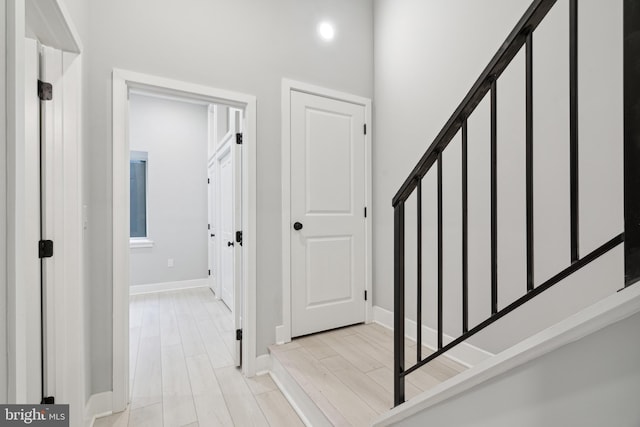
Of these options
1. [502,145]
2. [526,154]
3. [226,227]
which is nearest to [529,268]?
[526,154]

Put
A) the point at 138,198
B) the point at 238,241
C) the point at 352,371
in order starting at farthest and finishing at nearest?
the point at 138,198 < the point at 238,241 < the point at 352,371

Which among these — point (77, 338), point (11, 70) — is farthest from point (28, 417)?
point (11, 70)

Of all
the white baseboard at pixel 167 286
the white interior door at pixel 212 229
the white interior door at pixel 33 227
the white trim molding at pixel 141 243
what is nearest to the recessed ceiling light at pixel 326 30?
the white interior door at pixel 33 227

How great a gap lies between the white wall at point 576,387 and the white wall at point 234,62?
180 cm

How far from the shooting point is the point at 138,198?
4.72 m

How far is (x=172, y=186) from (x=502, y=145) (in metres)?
4.50

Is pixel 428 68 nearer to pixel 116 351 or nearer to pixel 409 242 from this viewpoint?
pixel 409 242

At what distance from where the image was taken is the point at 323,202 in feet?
8.52

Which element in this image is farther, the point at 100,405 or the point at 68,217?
the point at 100,405

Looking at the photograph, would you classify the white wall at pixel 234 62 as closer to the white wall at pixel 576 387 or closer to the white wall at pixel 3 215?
the white wall at pixel 3 215

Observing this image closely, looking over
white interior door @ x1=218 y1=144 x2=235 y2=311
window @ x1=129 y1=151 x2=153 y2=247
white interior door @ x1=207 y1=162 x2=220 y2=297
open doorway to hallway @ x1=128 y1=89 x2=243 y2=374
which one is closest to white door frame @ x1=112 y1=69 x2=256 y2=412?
white interior door @ x1=218 y1=144 x2=235 y2=311

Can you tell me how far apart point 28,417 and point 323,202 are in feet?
6.72

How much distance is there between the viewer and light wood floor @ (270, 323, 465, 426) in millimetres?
1598

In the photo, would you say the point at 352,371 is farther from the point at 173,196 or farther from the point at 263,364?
the point at 173,196
